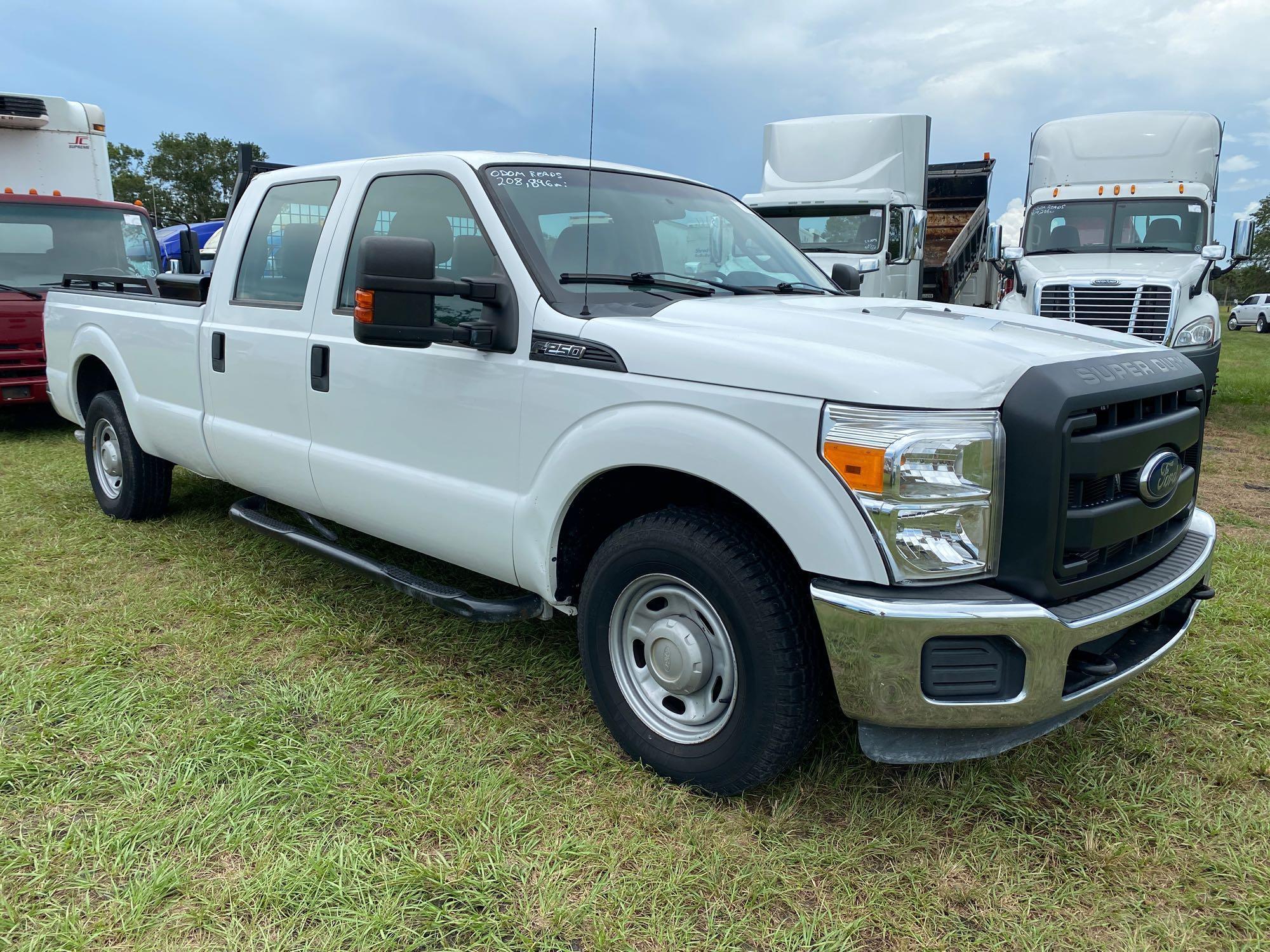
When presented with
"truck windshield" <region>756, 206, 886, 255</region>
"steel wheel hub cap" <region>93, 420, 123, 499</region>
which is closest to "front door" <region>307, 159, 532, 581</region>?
"steel wheel hub cap" <region>93, 420, 123, 499</region>

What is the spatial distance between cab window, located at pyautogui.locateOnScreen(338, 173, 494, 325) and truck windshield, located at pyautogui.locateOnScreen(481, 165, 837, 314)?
0.50 ft

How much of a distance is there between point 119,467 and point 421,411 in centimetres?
324

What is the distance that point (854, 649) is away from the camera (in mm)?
2348

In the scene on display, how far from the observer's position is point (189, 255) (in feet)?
26.2

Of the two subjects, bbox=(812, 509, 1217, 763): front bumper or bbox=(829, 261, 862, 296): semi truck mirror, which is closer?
bbox=(812, 509, 1217, 763): front bumper

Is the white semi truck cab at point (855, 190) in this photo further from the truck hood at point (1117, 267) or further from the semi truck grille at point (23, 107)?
the semi truck grille at point (23, 107)

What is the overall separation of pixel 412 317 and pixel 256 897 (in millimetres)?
1635

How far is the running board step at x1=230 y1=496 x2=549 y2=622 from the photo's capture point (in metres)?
3.24

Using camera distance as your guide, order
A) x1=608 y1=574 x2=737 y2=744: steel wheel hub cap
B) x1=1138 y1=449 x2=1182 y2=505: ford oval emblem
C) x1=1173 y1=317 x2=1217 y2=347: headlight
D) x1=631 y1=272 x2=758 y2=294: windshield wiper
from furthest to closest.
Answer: x1=1173 y1=317 x2=1217 y2=347: headlight → x1=631 y1=272 x2=758 y2=294: windshield wiper → x1=608 y1=574 x2=737 y2=744: steel wheel hub cap → x1=1138 y1=449 x2=1182 y2=505: ford oval emblem

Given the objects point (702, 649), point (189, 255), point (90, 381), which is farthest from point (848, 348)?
point (189, 255)

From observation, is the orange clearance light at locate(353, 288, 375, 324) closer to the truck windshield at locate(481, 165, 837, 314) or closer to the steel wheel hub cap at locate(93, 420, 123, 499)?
the truck windshield at locate(481, 165, 837, 314)

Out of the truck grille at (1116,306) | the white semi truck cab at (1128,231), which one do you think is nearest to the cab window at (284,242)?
the truck grille at (1116,306)

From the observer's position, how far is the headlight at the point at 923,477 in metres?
2.27

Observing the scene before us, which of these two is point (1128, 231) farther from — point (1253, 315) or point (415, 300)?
point (1253, 315)
